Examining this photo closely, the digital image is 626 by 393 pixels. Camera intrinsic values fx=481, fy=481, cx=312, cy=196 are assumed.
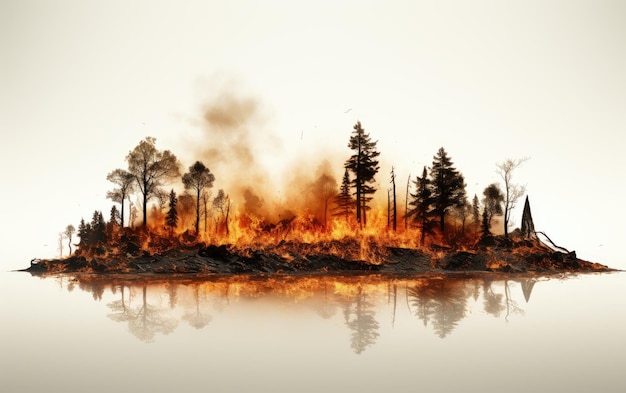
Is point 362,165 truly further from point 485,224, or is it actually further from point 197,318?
point 197,318

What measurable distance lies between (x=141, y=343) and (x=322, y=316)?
746 cm

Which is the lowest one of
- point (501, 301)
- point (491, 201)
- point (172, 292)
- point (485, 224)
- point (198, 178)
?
point (501, 301)

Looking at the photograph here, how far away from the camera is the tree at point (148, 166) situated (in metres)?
53.7

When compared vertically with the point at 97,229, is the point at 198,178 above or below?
above

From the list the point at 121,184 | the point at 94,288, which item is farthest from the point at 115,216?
the point at 94,288

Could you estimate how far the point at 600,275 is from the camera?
41312mm

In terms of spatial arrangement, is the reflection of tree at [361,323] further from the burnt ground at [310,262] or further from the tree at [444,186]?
the tree at [444,186]

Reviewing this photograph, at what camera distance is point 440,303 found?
2361cm

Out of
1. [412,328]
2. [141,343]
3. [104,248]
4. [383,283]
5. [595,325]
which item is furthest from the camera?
[104,248]

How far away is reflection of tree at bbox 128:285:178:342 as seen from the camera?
1737 centimetres

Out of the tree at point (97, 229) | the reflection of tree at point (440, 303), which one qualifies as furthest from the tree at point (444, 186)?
the tree at point (97, 229)

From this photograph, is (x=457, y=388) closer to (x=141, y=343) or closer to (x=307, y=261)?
(x=141, y=343)

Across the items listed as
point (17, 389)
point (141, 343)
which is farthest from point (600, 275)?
point (17, 389)

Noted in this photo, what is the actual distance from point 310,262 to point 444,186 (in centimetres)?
2121
